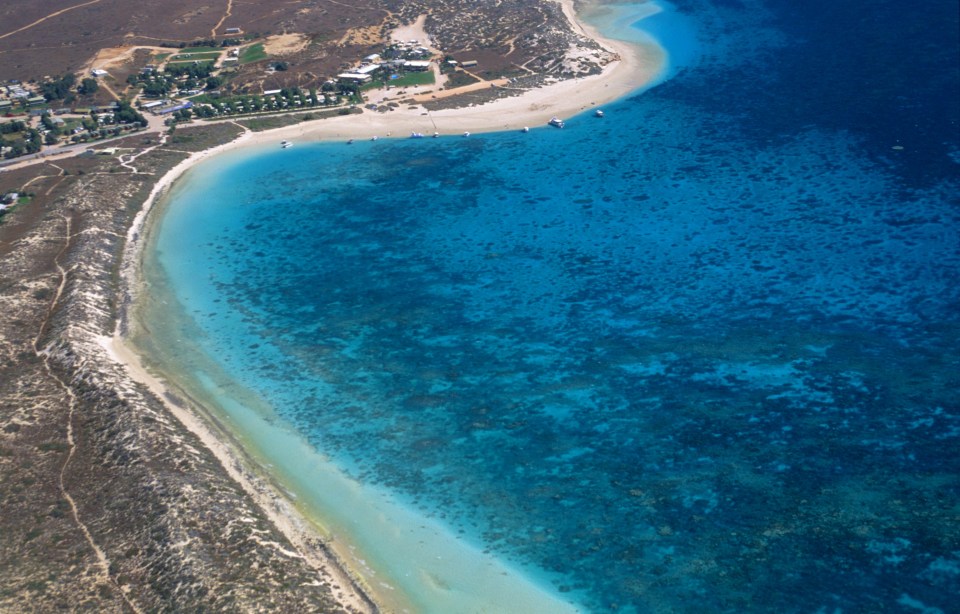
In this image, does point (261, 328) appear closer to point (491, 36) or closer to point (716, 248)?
point (716, 248)

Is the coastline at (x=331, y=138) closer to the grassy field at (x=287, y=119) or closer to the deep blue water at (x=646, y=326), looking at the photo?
the grassy field at (x=287, y=119)

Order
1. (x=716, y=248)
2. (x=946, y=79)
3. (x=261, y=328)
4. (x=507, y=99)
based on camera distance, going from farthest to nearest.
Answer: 1. (x=507, y=99)
2. (x=946, y=79)
3. (x=716, y=248)
4. (x=261, y=328)

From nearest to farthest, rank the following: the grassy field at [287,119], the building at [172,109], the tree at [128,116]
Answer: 1. the tree at [128,116]
2. the grassy field at [287,119]
3. the building at [172,109]

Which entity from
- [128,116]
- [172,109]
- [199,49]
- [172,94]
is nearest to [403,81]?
[172,109]

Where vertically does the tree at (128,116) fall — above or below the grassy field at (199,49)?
below

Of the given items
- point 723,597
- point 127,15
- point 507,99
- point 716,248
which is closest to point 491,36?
point 507,99

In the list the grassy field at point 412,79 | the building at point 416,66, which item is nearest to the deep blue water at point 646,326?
the grassy field at point 412,79

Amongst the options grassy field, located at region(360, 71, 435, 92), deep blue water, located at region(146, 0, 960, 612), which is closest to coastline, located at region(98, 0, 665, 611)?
deep blue water, located at region(146, 0, 960, 612)
